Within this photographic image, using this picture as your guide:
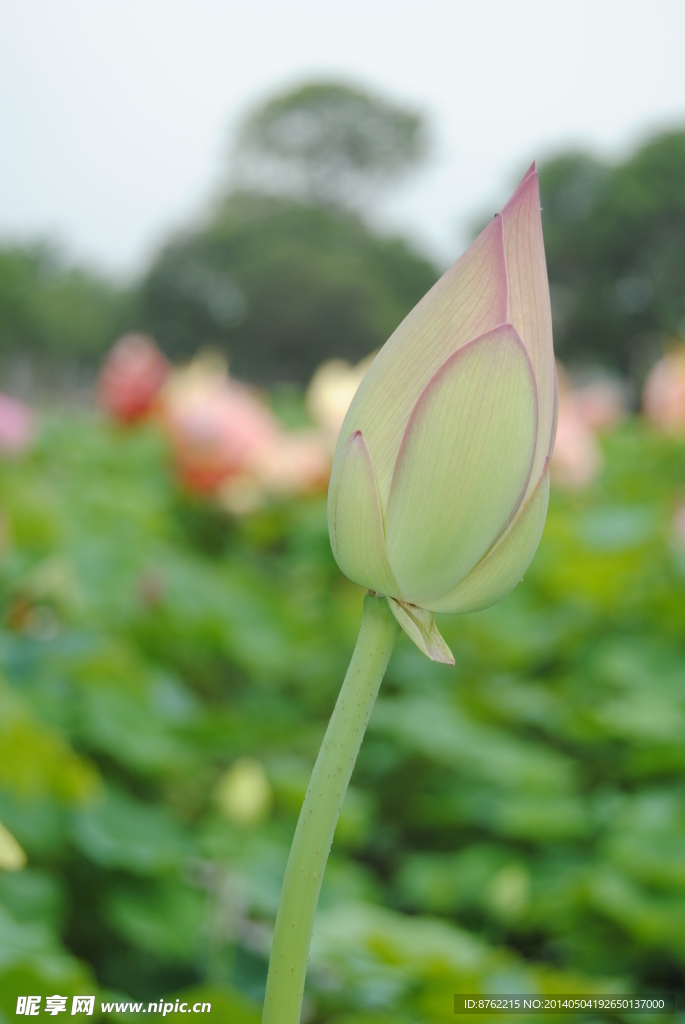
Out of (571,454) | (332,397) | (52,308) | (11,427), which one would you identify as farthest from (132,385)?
(52,308)

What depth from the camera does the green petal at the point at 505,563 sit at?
146 mm

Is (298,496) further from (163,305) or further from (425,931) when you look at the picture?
(163,305)

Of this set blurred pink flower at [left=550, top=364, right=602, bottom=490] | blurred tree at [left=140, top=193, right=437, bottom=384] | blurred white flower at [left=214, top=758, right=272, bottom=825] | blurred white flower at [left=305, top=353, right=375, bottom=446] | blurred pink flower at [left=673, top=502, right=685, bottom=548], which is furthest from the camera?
blurred tree at [left=140, top=193, right=437, bottom=384]

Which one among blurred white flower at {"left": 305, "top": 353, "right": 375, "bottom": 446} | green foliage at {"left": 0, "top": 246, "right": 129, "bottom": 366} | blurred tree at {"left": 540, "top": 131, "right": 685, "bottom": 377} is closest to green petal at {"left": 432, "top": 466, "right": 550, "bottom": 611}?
blurred white flower at {"left": 305, "top": 353, "right": 375, "bottom": 446}

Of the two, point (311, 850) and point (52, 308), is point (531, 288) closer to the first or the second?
point (311, 850)

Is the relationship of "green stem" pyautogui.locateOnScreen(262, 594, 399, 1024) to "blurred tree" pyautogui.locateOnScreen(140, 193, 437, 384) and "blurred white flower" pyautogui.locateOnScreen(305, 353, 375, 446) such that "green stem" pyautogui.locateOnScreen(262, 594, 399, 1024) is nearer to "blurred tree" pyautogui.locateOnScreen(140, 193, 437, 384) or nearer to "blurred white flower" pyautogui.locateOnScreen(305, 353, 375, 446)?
"blurred white flower" pyautogui.locateOnScreen(305, 353, 375, 446)

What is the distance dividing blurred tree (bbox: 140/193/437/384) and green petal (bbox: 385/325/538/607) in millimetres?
13243

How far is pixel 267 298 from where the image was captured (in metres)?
13.5

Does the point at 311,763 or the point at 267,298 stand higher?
the point at 267,298

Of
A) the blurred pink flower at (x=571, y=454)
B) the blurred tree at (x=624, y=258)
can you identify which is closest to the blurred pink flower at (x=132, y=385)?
the blurred pink flower at (x=571, y=454)

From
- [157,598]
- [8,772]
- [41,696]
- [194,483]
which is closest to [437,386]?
[8,772]

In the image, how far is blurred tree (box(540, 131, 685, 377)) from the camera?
42.0 feet

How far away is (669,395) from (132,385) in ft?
2.75

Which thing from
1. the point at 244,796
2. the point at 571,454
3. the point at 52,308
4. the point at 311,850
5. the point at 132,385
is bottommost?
the point at 311,850
